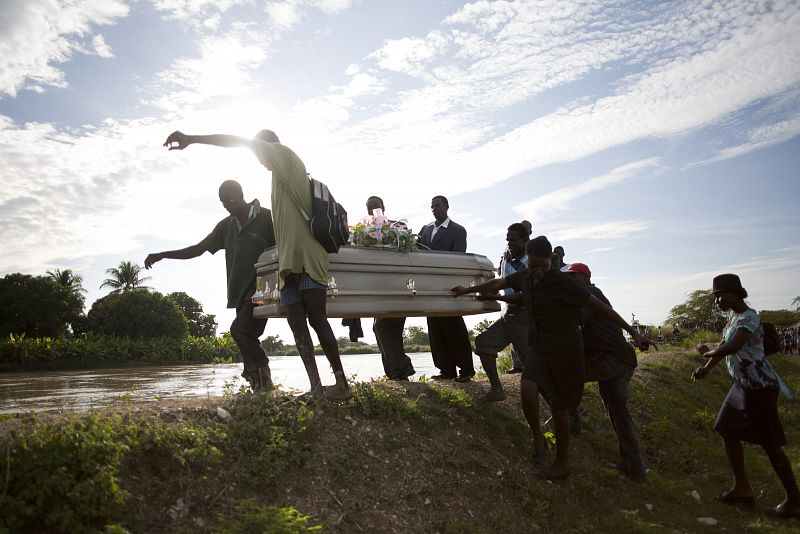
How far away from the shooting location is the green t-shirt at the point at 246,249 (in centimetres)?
512

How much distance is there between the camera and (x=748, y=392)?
16.0ft

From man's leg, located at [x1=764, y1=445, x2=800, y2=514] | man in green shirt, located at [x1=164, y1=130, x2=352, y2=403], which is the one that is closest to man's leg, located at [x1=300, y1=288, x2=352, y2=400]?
man in green shirt, located at [x1=164, y1=130, x2=352, y2=403]

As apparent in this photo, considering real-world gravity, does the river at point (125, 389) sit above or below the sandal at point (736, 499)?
above

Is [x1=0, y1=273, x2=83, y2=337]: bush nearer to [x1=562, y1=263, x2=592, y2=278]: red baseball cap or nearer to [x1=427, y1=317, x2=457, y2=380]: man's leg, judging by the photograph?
[x1=427, y1=317, x2=457, y2=380]: man's leg

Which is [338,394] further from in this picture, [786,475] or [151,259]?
[786,475]

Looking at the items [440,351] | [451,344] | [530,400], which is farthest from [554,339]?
[440,351]

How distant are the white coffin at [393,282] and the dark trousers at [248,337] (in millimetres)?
226

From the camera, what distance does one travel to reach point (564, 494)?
466 cm

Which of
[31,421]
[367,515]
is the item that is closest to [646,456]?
[367,515]

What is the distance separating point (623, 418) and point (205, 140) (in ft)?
14.1

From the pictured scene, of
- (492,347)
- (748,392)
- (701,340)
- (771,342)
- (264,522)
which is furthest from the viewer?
(701,340)

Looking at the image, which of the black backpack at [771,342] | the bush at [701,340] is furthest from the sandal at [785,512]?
the bush at [701,340]

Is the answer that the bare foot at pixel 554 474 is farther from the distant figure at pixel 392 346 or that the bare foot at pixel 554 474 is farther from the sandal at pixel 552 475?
the distant figure at pixel 392 346

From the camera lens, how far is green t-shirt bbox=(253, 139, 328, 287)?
13.8 ft
